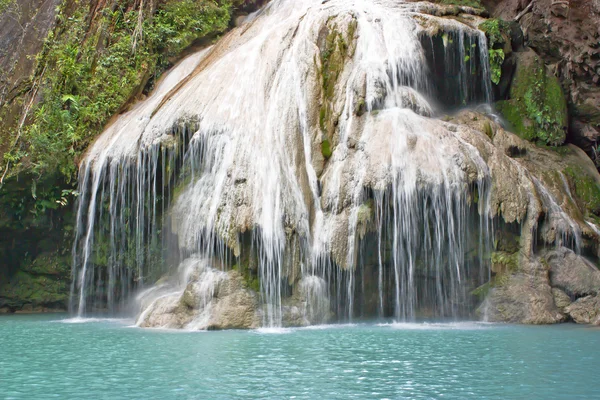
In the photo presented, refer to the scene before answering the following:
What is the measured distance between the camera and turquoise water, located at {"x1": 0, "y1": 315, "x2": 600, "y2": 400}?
5.74 m

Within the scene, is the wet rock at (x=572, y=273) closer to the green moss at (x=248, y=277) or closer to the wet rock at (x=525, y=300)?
the wet rock at (x=525, y=300)

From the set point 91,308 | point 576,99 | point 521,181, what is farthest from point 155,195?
point 576,99

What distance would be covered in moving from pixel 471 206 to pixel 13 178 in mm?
9982

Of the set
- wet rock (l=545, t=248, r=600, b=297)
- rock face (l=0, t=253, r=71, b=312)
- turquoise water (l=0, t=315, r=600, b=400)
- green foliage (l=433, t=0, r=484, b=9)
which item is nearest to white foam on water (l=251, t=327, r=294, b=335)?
turquoise water (l=0, t=315, r=600, b=400)

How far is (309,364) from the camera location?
700 cm

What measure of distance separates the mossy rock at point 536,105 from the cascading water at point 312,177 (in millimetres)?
833

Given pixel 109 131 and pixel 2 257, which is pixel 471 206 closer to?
pixel 109 131

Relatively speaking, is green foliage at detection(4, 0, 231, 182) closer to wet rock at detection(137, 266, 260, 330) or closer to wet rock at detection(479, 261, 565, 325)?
wet rock at detection(137, 266, 260, 330)

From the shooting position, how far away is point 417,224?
11836 mm

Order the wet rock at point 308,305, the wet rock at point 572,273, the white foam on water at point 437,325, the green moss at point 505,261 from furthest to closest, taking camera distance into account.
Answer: the green moss at point 505,261 < the wet rock at point 572,273 < the wet rock at point 308,305 < the white foam on water at point 437,325

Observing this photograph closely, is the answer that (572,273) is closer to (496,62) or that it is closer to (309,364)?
(496,62)

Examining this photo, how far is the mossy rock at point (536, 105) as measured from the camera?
1504 centimetres

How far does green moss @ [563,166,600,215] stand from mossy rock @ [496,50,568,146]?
122 cm

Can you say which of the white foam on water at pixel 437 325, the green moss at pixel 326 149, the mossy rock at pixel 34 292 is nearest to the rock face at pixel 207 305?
the white foam on water at pixel 437 325
